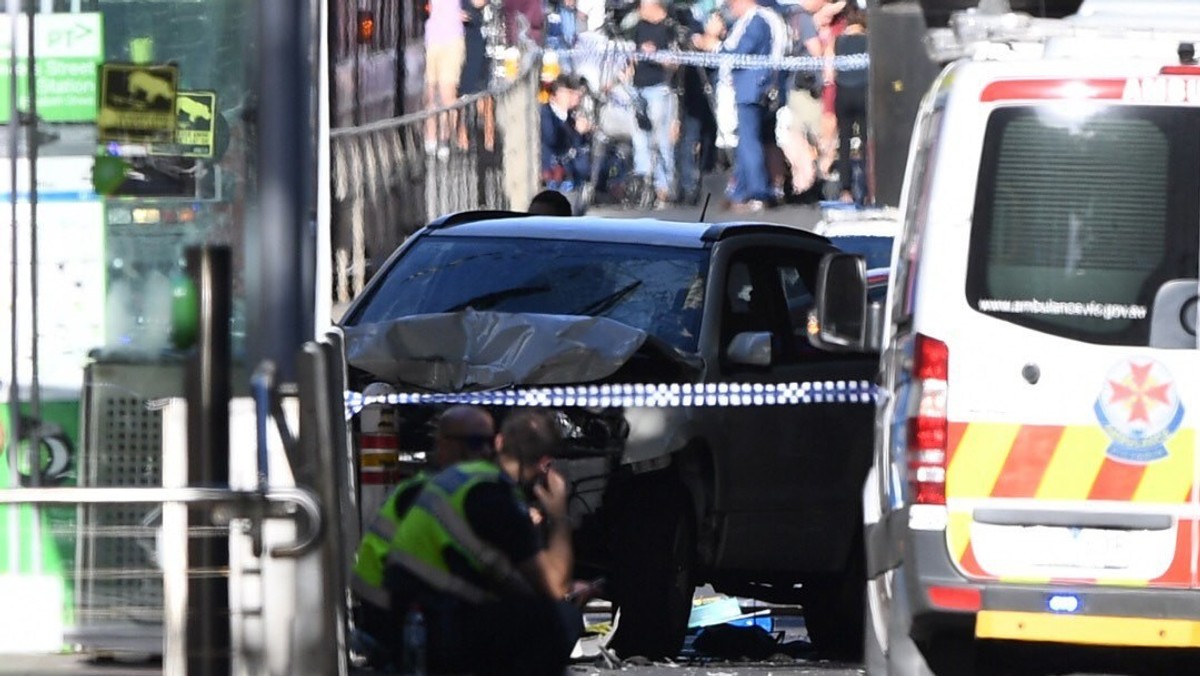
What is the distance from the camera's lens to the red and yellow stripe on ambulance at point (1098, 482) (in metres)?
7.36

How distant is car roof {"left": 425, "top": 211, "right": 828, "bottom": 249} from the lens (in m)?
10.8

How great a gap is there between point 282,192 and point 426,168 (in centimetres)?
1170

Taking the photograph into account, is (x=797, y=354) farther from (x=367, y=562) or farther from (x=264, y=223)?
(x=264, y=223)

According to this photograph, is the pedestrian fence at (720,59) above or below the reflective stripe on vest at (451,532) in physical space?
above

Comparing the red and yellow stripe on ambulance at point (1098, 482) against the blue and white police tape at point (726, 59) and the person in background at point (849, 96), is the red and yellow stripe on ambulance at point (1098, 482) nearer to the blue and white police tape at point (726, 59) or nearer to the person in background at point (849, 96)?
the blue and white police tape at point (726, 59)

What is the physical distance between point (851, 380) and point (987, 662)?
265cm

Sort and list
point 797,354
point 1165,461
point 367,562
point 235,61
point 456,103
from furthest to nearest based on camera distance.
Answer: point 456,103 → point 797,354 → point 367,562 → point 1165,461 → point 235,61

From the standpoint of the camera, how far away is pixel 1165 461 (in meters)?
7.36

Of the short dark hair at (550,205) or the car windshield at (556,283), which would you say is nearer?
the car windshield at (556,283)

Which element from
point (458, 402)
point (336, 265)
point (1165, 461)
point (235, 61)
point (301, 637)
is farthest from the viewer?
point (336, 265)

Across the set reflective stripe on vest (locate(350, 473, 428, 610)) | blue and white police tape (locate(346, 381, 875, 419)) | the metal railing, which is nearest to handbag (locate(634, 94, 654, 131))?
the metal railing

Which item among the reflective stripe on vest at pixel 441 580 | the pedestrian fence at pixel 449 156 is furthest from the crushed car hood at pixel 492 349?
the pedestrian fence at pixel 449 156

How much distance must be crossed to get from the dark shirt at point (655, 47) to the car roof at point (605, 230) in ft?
28.1

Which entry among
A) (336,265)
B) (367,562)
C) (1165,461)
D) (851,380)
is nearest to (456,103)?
(336,265)
